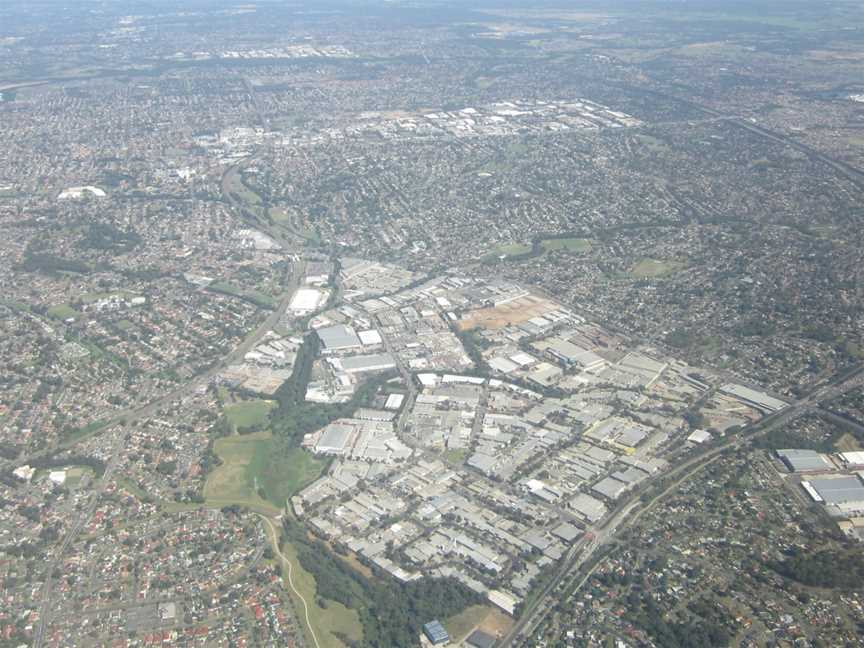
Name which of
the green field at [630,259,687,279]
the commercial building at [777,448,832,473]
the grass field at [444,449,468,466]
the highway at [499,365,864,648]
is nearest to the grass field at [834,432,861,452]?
the commercial building at [777,448,832,473]

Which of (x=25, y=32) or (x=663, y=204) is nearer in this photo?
(x=663, y=204)

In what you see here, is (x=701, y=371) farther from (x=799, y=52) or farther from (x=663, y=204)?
(x=799, y=52)

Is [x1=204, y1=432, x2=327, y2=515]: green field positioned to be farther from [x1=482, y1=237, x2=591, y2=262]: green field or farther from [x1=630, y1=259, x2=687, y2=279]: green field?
[x1=630, y1=259, x2=687, y2=279]: green field

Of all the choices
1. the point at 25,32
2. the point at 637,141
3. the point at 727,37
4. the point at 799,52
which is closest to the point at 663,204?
the point at 637,141

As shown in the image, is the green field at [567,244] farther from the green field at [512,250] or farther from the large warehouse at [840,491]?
the large warehouse at [840,491]

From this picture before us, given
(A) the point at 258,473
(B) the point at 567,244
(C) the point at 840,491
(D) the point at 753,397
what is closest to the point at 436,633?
(A) the point at 258,473
